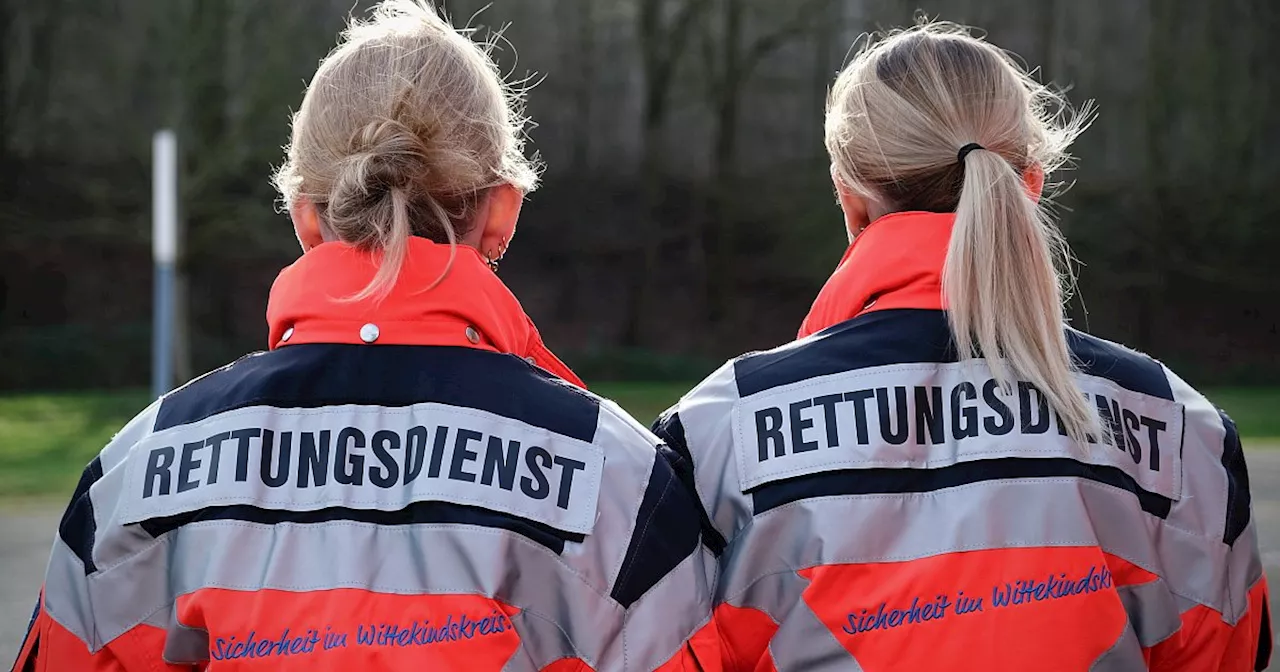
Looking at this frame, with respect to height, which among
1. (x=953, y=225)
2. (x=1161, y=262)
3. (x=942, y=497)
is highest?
(x=953, y=225)

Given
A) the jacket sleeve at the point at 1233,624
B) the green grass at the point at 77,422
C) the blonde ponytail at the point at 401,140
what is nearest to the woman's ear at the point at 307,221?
the blonde ponytail at the point at 401,140

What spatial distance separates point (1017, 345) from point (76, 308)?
1961 centimetres

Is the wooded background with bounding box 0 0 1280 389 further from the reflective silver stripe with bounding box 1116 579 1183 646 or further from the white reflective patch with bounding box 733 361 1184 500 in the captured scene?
the reflective silver stripe with bounding box 1116 579 1183 646

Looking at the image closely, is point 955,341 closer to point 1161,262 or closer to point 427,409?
point 427,409

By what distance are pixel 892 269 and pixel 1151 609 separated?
666mm

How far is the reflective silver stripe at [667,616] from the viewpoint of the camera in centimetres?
195

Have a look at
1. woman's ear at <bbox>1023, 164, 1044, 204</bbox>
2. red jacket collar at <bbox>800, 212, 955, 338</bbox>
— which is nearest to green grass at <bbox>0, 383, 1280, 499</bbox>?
red jacket collar at <bbox>800, 212, 955, 338</bbox>

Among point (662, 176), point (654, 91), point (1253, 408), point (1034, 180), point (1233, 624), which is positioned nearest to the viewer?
point (1233, 624)

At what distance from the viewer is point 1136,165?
20984mm

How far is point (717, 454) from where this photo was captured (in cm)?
218

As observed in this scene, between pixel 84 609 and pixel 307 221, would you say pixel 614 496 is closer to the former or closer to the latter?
pixel 307 221

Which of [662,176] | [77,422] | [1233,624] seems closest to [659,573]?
[1233,624]

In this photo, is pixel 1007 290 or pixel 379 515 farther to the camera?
pixel 1007 290

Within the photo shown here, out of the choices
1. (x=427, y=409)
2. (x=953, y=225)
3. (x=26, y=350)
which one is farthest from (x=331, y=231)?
(x=26, y=350)
